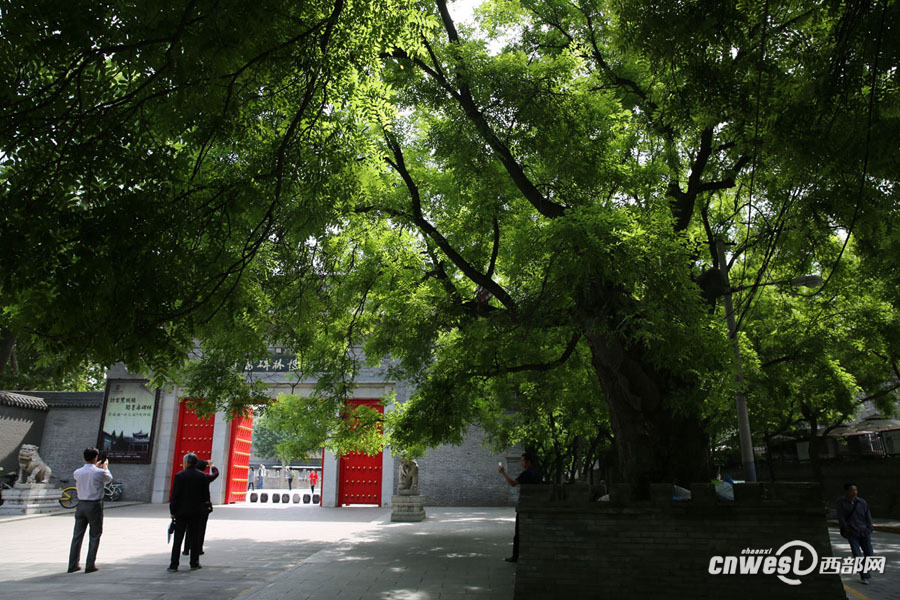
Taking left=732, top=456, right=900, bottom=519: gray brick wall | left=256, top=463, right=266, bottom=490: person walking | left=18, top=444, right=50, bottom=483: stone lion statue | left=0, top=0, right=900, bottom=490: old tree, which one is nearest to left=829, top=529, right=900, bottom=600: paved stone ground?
left=0, top=0, right=900, bottom=490: old tree

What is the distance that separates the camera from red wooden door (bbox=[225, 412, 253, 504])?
78.5 ft

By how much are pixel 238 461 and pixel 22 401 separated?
899 cm

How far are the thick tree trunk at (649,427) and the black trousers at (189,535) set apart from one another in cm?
697

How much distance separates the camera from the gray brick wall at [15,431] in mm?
21922

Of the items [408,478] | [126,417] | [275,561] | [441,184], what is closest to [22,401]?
[126,417]

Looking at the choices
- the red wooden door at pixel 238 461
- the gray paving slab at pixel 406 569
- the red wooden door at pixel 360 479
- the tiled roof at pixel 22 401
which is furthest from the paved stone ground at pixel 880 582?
the tiled roof at pixel 22 401

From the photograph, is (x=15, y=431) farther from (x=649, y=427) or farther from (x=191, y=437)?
(x=649, y=427)

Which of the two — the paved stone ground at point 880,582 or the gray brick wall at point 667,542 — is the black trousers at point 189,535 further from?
the paved stone ground at point 880,582

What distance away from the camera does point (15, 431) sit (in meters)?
22.6

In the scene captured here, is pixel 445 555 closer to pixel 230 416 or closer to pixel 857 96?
pixel 230 416

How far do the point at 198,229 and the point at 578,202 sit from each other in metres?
5.61

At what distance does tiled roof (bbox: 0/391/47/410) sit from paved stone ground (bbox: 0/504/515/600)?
7272 mm

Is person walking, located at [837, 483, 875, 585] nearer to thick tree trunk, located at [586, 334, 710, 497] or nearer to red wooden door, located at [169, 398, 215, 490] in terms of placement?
thick tree trunk, located at [586, 334, 710, 497]

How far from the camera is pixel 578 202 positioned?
27.6 ft
